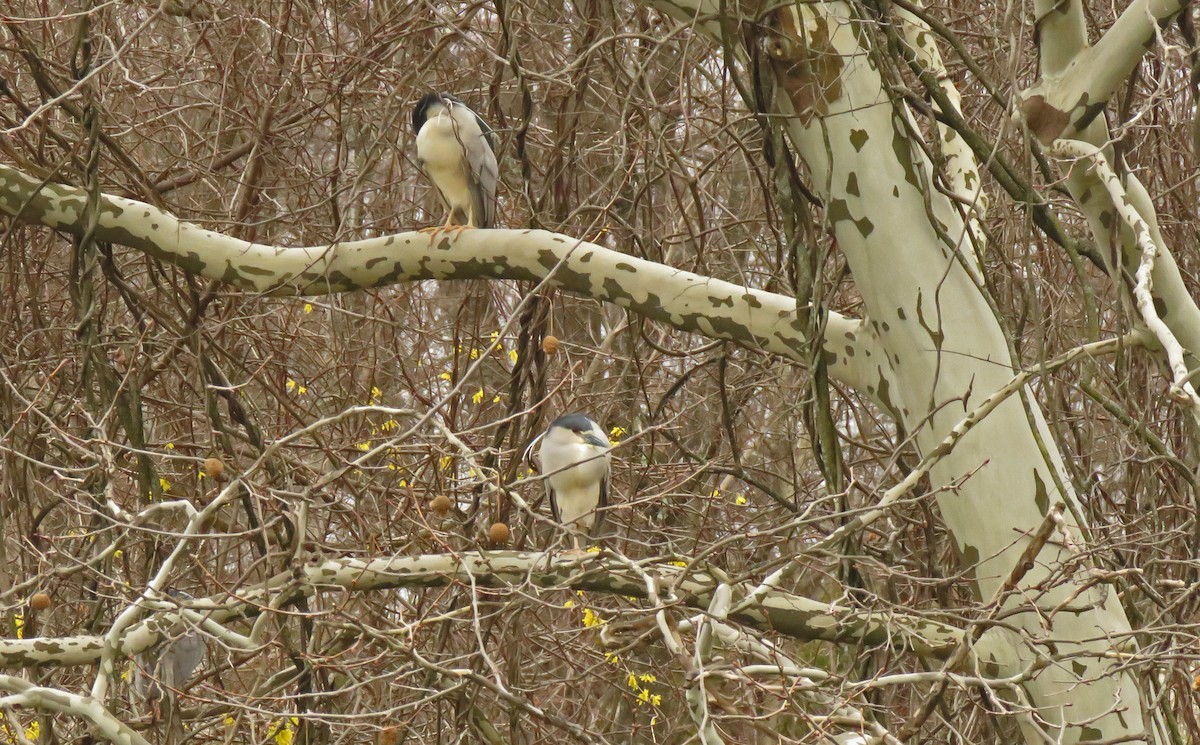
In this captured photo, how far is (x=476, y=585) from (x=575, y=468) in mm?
1305

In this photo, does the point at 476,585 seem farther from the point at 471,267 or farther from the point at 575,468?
the point at 575,468

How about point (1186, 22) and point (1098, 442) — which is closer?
point (1186, 22)

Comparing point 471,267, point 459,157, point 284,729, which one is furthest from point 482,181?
point 284,729

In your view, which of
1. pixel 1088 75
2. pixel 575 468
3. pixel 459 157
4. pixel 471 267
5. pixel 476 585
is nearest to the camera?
pixel 476 585

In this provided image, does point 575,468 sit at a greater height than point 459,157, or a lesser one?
lesser

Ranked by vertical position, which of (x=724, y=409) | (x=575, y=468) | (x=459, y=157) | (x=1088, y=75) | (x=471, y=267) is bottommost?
(x=575, y=468)

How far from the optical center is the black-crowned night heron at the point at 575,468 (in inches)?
168

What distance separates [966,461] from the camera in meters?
3.70

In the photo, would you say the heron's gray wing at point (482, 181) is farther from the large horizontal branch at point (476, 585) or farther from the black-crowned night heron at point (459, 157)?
the large horizontal branch at point (476, 585)

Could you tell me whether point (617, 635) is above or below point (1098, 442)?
below

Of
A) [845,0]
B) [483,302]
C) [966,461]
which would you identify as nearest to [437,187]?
[483,302]

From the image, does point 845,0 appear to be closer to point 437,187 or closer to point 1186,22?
point 1186,22

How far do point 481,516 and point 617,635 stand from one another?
318cm

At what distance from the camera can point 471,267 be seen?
13.4 ft
